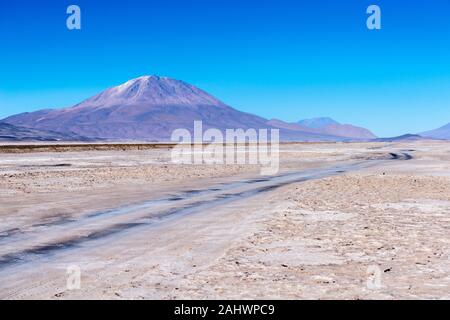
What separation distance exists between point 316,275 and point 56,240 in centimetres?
600

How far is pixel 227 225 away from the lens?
45.0 ft

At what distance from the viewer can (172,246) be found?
36.1 feet

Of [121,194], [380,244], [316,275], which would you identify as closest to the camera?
[316,275]

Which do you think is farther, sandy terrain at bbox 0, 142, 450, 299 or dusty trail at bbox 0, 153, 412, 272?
dusty trail at bbox 0, 153, 412, 272

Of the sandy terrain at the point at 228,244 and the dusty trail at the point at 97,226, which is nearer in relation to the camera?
the sandy terrain at the point at 228,244

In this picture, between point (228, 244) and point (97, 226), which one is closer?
point (228, 244)

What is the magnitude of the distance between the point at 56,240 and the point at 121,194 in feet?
31.9

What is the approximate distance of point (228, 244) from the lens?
36.3 feet

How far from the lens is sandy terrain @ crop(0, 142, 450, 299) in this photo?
783cm

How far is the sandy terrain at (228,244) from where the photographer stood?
7.83 metres
